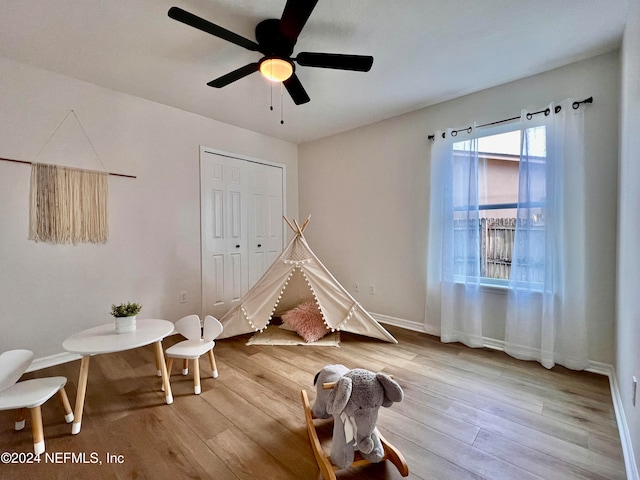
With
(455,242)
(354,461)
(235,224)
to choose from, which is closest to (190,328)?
(354,461)

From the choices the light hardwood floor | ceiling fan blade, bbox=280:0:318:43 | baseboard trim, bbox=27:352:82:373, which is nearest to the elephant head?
the light hardwood floor

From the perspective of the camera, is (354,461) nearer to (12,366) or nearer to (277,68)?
(12,366)

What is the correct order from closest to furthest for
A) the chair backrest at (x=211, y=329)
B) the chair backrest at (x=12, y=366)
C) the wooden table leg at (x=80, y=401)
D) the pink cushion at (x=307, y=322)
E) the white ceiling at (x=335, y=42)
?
the chair backrest at (x=12, y=366) < the wooden table leg at (x=80, y=401) < the white ceiling at (x=335, y=42) < the chair backrest at (x=211, y=329) < the pink cushion at (x=307, y=322)

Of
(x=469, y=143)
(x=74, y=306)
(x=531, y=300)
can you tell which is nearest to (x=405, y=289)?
(x=531, y=300)

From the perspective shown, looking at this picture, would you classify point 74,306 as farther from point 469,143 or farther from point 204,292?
point 469,143

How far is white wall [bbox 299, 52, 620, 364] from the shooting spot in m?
2.22

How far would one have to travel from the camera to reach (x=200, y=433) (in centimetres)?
162

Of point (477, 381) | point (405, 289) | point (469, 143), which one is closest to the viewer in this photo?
point (477, 381)

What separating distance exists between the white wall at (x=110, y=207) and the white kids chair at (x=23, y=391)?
107cm

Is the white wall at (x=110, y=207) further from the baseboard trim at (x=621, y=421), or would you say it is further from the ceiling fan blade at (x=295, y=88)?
the baseboard trim at (x=621, y=421)

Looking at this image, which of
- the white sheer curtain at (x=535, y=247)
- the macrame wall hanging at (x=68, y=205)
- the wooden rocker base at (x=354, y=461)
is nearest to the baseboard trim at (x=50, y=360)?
the macrame wall hanging at (x=68, y=205)

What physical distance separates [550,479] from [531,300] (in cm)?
152

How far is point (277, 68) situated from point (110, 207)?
7.07ft

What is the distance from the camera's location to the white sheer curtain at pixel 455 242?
2781mm
